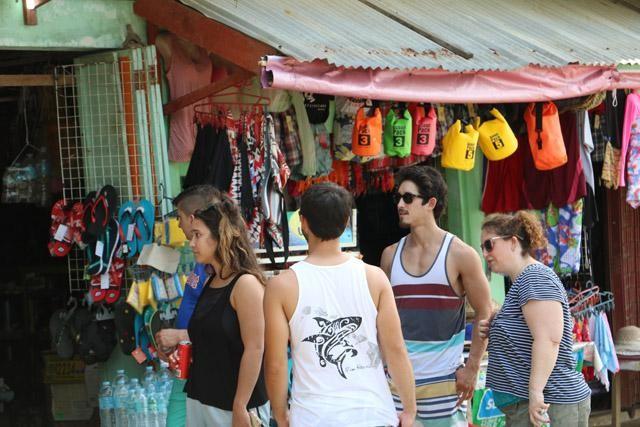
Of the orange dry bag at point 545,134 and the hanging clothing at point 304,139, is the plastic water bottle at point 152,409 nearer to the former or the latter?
the hanging clothing at point 304,139

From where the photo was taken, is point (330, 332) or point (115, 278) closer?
point (330, 332)

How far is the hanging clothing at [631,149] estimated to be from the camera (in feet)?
29.5

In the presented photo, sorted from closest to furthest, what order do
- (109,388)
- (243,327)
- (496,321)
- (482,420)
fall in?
(243,327) < (496,321) < (109,388) < (482,420)

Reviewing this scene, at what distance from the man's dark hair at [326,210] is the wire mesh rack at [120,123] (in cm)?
289

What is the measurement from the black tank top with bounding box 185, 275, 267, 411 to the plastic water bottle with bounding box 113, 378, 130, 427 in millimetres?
1944

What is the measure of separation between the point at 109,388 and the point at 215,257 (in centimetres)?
229

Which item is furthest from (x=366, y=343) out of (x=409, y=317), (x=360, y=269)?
(x=409, y=317)

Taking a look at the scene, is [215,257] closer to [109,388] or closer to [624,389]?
[109,388]

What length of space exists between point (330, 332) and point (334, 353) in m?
0.08

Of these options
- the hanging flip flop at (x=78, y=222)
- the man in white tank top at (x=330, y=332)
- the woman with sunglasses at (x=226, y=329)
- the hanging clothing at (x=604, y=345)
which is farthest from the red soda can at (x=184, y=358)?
the hanging clothing at (x=604, y=345)

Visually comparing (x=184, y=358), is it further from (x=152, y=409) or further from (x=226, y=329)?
(x=152, y=409)

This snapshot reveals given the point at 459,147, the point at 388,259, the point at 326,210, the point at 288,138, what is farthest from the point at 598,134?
the point at 326,210

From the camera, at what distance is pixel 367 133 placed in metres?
7.68

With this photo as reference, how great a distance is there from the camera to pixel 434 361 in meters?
5.73
